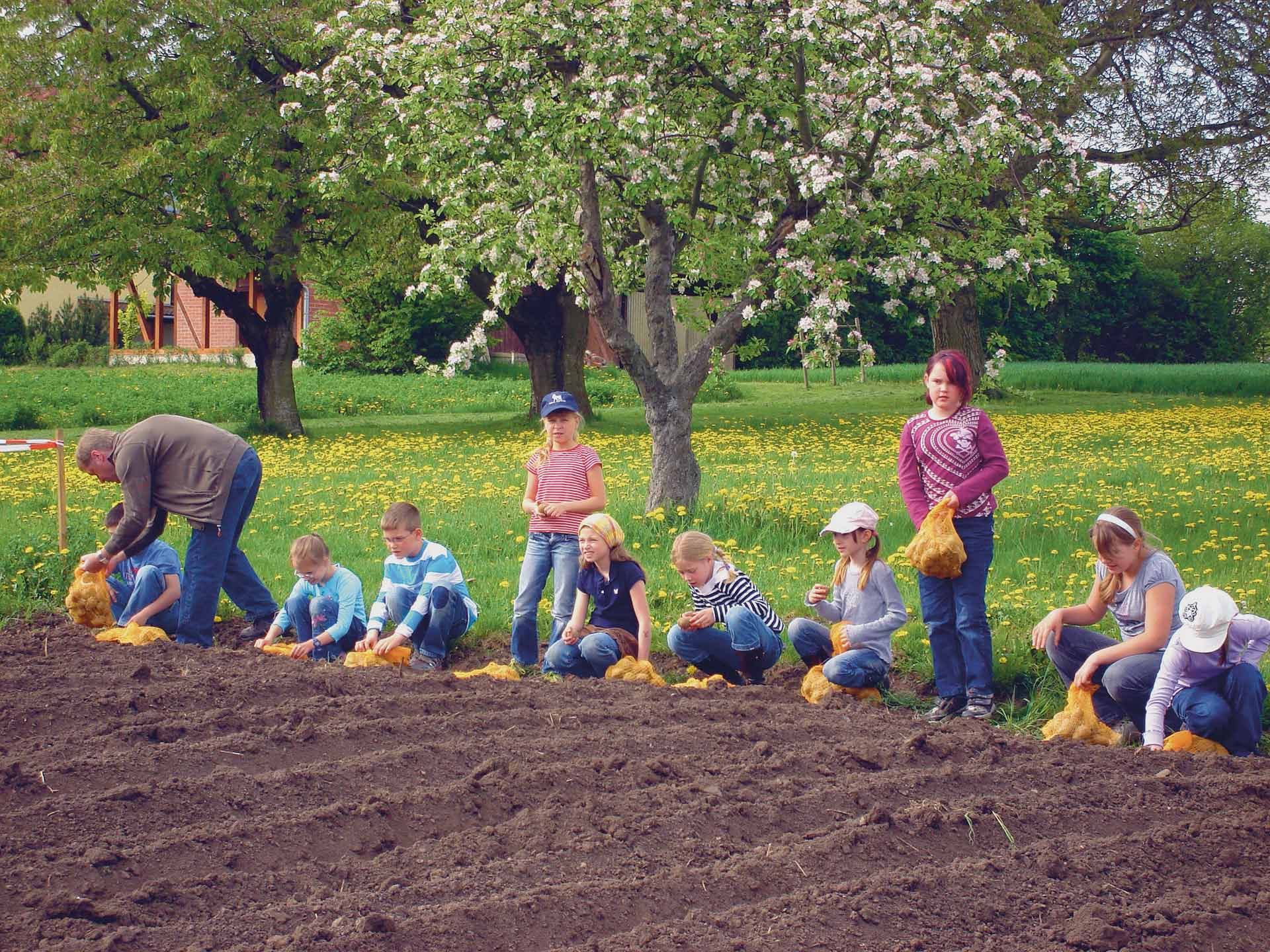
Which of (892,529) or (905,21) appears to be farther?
(905,21)

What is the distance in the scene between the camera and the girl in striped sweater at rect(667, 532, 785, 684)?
6.23 metres

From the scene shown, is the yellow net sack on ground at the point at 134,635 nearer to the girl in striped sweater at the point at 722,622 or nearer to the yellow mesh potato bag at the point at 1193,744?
the girl in striped sweater at the point at 722,622

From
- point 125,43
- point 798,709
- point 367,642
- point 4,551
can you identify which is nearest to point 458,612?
point 367,642

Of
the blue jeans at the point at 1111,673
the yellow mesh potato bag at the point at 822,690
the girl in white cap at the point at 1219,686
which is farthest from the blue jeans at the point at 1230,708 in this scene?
the yellow mesh potato bag at the point at 822,690

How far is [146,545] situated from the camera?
23.3 ft

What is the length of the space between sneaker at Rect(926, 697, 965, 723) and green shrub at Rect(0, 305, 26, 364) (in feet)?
109

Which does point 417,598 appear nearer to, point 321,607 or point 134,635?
point 321,607

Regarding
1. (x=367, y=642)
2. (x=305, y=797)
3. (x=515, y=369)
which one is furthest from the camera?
(x=515, y=369)

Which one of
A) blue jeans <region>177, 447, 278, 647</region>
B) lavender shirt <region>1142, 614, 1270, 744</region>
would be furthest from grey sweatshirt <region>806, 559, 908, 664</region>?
blue jeans <region>177, 447, 278, 647</region>

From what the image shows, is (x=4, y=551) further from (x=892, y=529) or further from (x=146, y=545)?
(x=892, y=529)

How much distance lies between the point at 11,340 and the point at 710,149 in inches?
1144

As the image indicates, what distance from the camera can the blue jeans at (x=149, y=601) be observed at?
7461mm

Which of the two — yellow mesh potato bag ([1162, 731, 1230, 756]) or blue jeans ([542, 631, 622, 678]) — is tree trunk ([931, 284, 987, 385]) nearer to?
blue jeans ([542, 631, 622, 678])

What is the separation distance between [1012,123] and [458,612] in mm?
6520
